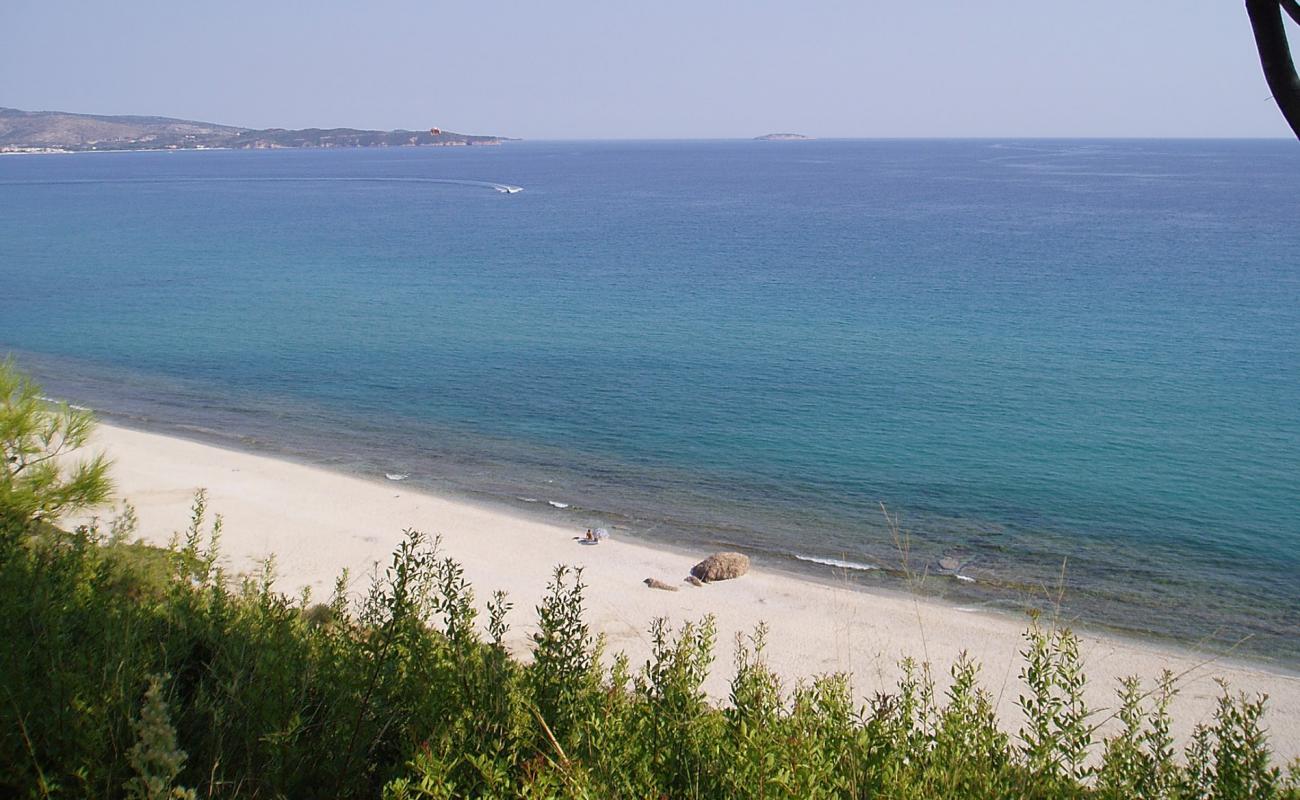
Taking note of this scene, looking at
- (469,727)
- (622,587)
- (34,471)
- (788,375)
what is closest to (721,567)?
(622,587)

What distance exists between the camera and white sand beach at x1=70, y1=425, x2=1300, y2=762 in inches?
622

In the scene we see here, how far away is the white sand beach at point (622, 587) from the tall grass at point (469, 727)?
7.37 m

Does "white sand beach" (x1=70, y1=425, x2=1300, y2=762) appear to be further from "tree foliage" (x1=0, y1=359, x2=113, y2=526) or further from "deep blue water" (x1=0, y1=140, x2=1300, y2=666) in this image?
"tree foliage" (x1=0, y1=359, x2=113, y2=526)

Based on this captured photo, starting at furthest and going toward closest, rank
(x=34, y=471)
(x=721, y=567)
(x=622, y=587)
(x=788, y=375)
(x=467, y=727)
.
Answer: (x=788, y=375)
(x=721, y=567)
(x=622, y=587)
(x=34, y=471)
(x=467, y=727)

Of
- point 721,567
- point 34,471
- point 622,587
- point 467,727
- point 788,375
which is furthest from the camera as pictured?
point 788,375

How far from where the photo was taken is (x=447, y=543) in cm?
2114

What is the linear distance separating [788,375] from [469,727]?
1242 inches

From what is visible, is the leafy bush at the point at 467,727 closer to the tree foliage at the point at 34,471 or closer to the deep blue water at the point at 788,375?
the tree foliage at the point at 34,471

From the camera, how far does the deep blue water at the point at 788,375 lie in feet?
73.4

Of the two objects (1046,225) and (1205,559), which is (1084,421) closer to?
(1205,559)

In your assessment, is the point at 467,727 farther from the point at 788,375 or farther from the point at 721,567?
the point at 788,375

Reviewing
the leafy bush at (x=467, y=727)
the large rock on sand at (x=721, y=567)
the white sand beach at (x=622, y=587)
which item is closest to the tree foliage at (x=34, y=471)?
the white sand beach at (x=622, y=587)

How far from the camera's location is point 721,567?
19484mm

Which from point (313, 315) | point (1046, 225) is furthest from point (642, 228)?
point (313, 315)
